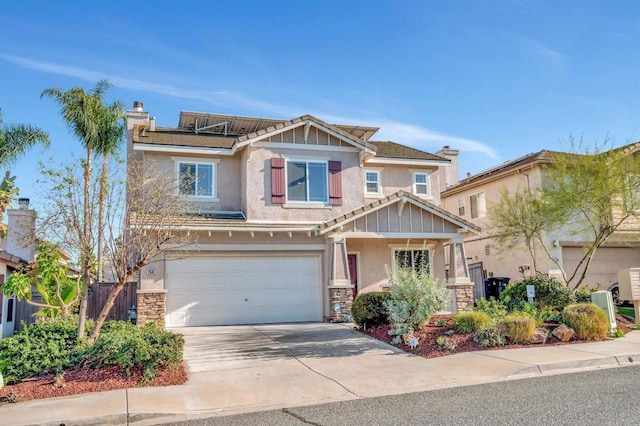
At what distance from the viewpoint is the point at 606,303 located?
1352cm

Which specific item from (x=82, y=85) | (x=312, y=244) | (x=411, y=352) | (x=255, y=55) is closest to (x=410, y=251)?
(x=312, y=244)

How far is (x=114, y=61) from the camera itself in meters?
13.0

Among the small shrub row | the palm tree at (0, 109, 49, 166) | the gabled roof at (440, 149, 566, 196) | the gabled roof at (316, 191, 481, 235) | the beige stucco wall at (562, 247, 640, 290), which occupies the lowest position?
the small shrub row

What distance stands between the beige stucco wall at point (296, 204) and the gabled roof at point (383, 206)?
1358 mm

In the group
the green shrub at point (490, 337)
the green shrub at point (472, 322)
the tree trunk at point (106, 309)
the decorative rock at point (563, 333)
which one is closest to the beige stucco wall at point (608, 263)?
the decorative rock at point (563, 333)

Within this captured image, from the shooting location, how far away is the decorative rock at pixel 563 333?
475 inches

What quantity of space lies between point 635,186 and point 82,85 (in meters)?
21.9

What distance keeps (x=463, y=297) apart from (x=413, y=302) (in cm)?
585

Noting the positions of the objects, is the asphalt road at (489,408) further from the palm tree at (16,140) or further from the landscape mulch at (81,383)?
the palm tree at (16,140)

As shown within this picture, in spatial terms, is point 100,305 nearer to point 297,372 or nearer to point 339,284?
point 339,284

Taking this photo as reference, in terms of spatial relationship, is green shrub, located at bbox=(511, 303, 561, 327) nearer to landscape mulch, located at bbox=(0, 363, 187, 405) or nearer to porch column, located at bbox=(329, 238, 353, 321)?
porch column, located at bbox=(329, 238, 353, 321)

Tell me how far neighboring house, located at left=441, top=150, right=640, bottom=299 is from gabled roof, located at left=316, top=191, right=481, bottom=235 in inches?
150

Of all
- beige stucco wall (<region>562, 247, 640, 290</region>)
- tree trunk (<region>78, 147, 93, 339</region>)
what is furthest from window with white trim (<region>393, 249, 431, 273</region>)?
tree trunk (<region>78, 147, 93, 339</region>)

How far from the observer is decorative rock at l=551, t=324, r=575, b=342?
39.5ft
